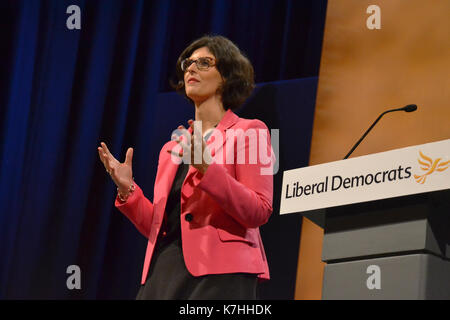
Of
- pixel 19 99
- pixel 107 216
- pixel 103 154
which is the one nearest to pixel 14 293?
pixel 107 216

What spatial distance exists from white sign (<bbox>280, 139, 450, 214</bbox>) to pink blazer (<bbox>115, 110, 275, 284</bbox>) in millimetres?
101

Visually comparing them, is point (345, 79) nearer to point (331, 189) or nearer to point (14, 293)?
point (331, 189)

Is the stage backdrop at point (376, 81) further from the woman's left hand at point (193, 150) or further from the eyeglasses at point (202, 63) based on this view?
the woman's left hand at point (193, 150)

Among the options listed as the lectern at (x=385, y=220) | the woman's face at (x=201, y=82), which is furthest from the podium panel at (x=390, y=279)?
the woman's face at (x=201, y=82)

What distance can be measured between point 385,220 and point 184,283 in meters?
0.56

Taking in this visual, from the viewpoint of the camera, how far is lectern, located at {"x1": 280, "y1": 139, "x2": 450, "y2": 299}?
1.54 meters

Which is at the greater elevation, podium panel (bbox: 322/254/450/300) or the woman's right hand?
the woman's right hand

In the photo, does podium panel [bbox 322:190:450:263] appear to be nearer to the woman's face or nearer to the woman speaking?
the woman speaking

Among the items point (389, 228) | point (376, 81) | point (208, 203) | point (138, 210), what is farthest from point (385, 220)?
point (376, 81)

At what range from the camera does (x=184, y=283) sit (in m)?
1.71

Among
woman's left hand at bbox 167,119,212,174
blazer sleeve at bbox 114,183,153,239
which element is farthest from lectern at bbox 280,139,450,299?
blazer sleeve at bbox 114,183,153,239

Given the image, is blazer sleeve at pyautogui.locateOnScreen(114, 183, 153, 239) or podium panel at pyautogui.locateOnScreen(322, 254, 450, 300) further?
blazer sleeve at pyautogui.locateOnScreen(114, 183, 153, 239)

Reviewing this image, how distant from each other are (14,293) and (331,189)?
6.69 ft

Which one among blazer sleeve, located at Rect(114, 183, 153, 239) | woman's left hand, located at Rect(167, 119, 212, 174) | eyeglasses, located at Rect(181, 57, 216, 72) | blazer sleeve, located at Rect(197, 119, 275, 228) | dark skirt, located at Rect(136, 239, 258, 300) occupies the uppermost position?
eyeglasses, located at Rect(181, 57, 216, 72)
